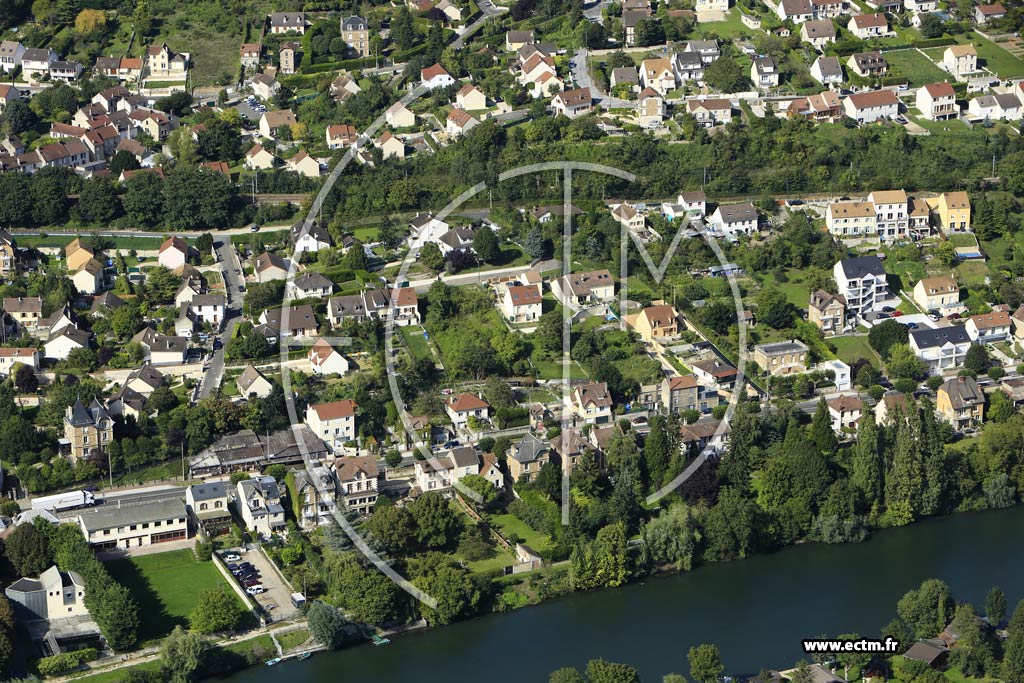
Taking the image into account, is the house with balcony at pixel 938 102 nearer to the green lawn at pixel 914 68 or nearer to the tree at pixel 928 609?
the green lawn at pixel 914 68

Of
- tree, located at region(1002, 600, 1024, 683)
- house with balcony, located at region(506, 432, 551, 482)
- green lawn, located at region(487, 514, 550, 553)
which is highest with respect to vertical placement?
house with balcony, located at region(506, 432, 551, 482)

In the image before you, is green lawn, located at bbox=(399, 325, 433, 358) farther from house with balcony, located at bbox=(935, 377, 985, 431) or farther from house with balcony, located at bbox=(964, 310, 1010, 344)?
house with balcony, located at bbox=(964, 310, 1010, 344)

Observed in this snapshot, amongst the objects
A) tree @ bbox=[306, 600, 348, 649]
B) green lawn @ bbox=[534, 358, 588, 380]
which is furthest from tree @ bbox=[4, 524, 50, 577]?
green lawn @ bbox=[534, 358, 588, 380]

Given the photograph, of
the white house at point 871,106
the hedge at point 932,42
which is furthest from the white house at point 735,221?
the hedge at point 932,42

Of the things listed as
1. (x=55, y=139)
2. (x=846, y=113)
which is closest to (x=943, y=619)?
(x=846, y=113)

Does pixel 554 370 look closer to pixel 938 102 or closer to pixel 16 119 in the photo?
pixel 938 102

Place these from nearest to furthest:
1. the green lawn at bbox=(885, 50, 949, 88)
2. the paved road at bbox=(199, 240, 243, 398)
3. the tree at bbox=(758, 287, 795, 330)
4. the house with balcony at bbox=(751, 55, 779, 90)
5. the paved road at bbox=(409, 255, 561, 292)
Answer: the paved road at bbox=(199, 240, 243, 398) → the tree at bbox=(758, 287, 795, 330) → the paved road at bbox=(409, 255, 561, 292) → the house with balcony at bbox=(751, 55, 779, 90) → the green lawn at bbox=(885, 50, 949, 88)

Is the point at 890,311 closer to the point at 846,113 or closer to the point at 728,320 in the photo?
the point at 728,320
